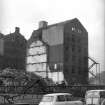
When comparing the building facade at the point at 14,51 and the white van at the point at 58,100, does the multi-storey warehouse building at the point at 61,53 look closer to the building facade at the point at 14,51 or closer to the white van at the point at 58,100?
the building facade at the point at 14,51

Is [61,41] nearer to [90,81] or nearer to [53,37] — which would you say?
[53,37]

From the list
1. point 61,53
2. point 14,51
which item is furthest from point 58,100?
point 14,51

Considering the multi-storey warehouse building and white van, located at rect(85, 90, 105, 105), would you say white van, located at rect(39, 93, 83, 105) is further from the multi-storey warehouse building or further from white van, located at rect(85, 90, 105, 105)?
the multi-storey warehouse building

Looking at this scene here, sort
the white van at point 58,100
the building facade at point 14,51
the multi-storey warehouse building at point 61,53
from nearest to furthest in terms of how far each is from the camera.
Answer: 1. the white van at point 58,100
2. the multi-storey warehouse building at point 61,53
3. the building facade at point 14,51

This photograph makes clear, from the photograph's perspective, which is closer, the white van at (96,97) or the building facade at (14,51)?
the white van at (96,97)

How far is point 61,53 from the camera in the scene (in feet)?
204

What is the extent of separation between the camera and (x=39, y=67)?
66312 mm

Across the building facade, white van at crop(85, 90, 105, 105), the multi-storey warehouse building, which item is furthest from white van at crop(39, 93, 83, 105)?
the building facade

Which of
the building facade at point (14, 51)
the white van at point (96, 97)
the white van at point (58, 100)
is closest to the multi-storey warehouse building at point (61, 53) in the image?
the building facade at point (14, 51)

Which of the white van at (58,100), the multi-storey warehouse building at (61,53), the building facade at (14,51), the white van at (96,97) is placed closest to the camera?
the white van at (58,100)

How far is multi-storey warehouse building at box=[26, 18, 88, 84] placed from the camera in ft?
204

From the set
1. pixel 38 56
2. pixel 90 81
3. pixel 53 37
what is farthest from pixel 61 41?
pixel 90 81

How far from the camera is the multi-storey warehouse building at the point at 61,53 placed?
204 feet

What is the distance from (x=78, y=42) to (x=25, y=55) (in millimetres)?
15165
